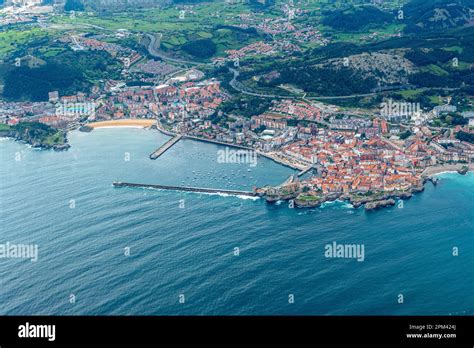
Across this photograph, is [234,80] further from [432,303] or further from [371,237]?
[432,303]

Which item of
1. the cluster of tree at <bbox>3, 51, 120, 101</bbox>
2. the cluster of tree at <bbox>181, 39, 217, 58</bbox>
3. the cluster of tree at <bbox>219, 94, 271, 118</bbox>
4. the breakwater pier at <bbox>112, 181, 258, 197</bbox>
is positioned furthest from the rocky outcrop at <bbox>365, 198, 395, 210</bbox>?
the cluster of tree at <bbox>181, 39, 217, 58</bbox>

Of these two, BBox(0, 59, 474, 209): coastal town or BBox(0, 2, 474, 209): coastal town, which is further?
BBox(0, 2, 474, 209): coastal town

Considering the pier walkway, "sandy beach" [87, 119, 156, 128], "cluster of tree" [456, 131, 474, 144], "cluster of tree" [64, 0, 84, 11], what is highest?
"cluster of tree" [64, 0, 84, 11]

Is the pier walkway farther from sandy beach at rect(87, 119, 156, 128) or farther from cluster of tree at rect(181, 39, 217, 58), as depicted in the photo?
cluster of tree at rect(181, 39, 217, 58)

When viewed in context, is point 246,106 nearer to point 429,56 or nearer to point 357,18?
point 429,56

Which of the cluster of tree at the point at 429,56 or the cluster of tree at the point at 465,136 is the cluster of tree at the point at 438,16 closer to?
the cluster of tree at the point at 429,56

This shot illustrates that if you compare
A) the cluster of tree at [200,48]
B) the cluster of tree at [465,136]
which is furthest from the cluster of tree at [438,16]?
the cluster of tree at [465,136]

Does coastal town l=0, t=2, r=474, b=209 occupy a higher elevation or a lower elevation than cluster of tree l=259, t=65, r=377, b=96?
lower

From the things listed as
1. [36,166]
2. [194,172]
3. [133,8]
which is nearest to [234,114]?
[194,172]
